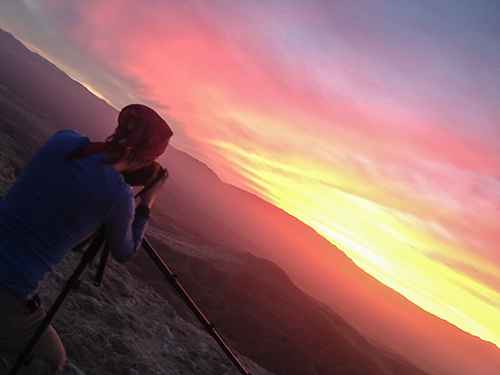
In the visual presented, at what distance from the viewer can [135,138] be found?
64.1 inches

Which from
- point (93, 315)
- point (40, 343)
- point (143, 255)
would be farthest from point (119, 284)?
point (143, 255)

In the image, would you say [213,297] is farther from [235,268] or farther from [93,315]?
[93,315]

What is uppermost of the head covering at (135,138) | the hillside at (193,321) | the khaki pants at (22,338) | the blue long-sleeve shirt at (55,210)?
the head covering at (135,138)

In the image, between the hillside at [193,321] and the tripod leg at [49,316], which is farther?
the hillside at [193,321]

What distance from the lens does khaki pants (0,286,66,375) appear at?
1.66 meters

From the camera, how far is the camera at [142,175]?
188cm

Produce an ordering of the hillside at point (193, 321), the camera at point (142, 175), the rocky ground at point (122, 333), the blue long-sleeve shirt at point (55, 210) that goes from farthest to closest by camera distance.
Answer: the hillside at point (193, 321), the rocky ground at point (122, 333), the camera at point (142, 175), the blue long-sleeve shirt at point (55, 210)

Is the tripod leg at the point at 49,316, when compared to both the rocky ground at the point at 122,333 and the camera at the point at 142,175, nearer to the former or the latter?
the camera at the point at 142,175

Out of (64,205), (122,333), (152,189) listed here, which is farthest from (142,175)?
(122,333)

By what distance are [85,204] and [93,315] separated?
4.09 meters

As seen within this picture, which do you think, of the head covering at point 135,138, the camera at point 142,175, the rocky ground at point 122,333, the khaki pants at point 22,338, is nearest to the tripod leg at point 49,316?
the khaki pants at point 22,338

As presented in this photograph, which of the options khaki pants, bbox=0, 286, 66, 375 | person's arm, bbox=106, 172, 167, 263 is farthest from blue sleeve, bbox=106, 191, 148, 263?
khaki pants, bbox=0, 286, 66, 375

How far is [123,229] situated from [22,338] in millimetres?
961

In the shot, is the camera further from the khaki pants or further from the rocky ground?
the rocky ground
